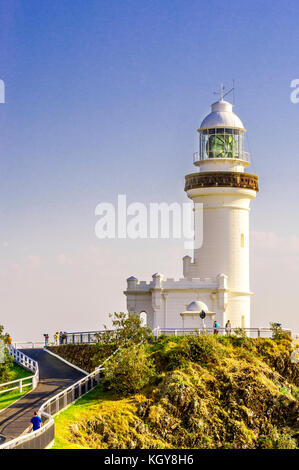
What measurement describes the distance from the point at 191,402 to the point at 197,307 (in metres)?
13.0

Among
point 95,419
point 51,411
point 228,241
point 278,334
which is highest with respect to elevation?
point 228,241

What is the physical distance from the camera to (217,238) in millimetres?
58938

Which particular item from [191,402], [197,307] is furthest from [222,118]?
[191,402]

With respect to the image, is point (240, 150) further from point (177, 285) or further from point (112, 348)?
point (112, 348)

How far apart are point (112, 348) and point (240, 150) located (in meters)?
20.0

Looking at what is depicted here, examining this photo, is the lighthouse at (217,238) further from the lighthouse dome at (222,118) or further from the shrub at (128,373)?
the shrub at (128,373)

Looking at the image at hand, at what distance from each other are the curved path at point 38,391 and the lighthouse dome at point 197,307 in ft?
29.5

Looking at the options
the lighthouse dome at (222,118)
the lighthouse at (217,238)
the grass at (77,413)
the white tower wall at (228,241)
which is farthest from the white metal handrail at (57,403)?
the lighthouse dome at (222,118)

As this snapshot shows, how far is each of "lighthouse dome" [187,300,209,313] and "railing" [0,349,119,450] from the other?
866 cm

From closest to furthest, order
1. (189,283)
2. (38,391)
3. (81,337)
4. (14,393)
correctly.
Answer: (38,391) < (14,393) < (81,337) < (189,283)

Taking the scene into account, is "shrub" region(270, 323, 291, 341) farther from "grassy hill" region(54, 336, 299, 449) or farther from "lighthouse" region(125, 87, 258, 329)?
"lighthouse" region(125, 87, 258, 329)

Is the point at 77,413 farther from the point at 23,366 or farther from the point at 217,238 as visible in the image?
the point at 217,238

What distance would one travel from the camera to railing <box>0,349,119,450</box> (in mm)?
27766

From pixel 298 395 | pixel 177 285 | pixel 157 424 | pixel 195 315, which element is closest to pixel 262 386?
pixel 298 395
